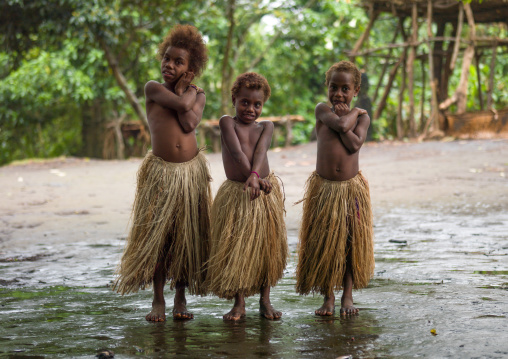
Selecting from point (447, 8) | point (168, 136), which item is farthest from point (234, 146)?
point (447, 8)

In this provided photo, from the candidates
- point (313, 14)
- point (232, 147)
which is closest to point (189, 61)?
point (232, 147)

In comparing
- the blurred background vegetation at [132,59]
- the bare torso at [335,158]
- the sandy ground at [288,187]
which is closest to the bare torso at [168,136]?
the bare torso at [335,158]

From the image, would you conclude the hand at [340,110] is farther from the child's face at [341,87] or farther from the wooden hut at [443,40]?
the wooden hut at [443,40]

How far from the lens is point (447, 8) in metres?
12.6

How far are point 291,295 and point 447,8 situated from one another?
411 inches

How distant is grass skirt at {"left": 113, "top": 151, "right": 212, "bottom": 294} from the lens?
10.6ft

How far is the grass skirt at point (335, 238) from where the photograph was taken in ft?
10.7

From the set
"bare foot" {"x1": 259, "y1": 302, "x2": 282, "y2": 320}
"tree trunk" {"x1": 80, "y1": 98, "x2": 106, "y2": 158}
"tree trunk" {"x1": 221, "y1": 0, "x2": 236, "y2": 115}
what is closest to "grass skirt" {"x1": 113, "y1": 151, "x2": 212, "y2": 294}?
"bare foot" {"x1": 259, "y1": 302, "x2": 282, "y2": 320}

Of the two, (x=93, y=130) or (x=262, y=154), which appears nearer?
(x=262, y=154)

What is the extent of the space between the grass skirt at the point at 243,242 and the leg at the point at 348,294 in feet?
1.09

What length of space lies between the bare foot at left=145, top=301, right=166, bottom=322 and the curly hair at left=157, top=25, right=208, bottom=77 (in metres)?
1.18

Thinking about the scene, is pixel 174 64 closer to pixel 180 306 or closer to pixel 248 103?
pixel 248 103

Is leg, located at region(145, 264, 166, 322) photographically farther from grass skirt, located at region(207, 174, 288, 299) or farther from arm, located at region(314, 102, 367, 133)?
arm, located at region(314, 102, 367, 133)

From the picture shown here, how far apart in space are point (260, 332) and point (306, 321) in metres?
0.28
